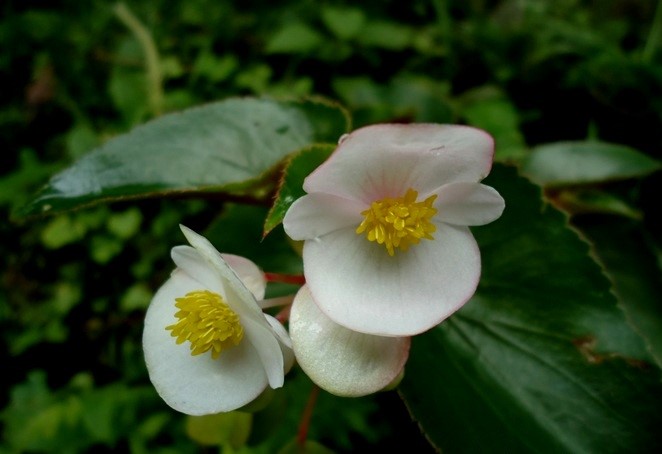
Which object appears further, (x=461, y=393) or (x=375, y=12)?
(x=375, y=12)

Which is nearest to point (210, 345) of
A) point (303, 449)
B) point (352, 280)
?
point (352, 280)

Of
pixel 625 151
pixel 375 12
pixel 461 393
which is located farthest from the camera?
pixel 375 12

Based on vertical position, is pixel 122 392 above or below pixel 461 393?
below

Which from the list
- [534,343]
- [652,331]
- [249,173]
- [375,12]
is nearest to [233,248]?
[249,173]

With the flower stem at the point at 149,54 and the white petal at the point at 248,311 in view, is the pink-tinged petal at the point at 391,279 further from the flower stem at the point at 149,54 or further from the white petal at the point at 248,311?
the flower stem at the point at 149,54

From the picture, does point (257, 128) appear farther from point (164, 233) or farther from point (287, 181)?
point (164, 233)

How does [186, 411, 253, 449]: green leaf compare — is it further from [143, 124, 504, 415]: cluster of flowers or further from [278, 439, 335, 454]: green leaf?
[143, 124, 504, 415]: cluster of flowers

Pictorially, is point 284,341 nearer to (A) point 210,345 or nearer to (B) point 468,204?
(A) point 210,345
